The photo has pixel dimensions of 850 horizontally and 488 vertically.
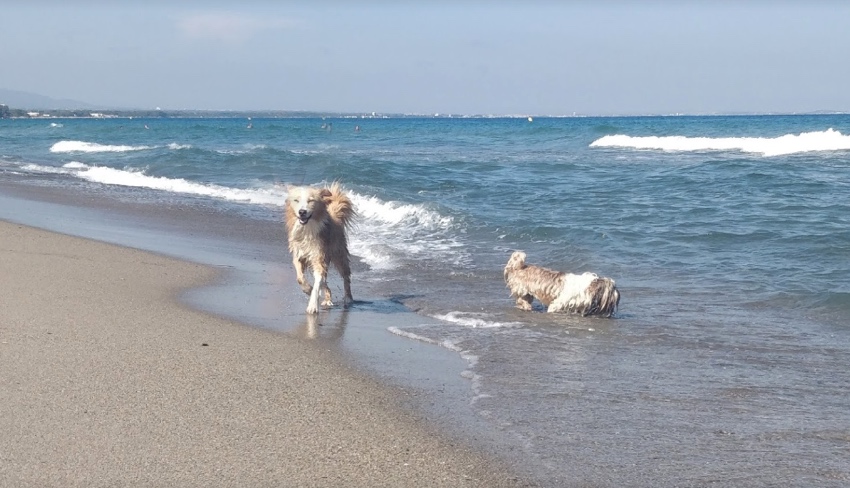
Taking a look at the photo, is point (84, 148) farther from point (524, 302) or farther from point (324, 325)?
point (324, 325)

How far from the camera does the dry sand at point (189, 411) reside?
14.2 ft

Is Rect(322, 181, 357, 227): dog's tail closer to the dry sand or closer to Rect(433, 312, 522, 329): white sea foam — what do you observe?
Rect(433, 312, 522, 329): white sea foam

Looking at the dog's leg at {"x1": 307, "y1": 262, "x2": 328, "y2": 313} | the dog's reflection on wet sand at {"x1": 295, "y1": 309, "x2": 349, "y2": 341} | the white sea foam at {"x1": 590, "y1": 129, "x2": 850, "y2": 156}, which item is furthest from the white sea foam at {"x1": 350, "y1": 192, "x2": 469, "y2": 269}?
the white sea foam at {"x1": 590, "y1": 129, "x2": 850, "y2": 156}

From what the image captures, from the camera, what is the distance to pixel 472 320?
841 cm

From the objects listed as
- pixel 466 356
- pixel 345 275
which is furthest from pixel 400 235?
pixel 466 356

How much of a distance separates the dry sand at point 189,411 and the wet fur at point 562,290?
271 centimetres

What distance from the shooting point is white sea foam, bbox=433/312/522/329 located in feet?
26.9

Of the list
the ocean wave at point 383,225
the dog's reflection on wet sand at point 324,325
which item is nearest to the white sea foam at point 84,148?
the ocean wave at point 383,225

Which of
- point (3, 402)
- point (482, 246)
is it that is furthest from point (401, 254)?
point (3, 402)

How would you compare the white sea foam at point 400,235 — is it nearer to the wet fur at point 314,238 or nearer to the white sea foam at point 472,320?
the wet fur at point 314,238

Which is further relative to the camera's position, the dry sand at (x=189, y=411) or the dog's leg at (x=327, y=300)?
the dog's leg at (x=327, y=300)

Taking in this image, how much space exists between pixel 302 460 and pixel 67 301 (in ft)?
14.0

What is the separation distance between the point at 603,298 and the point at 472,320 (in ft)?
4.16

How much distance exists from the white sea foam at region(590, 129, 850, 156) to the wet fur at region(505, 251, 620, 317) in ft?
79.7
